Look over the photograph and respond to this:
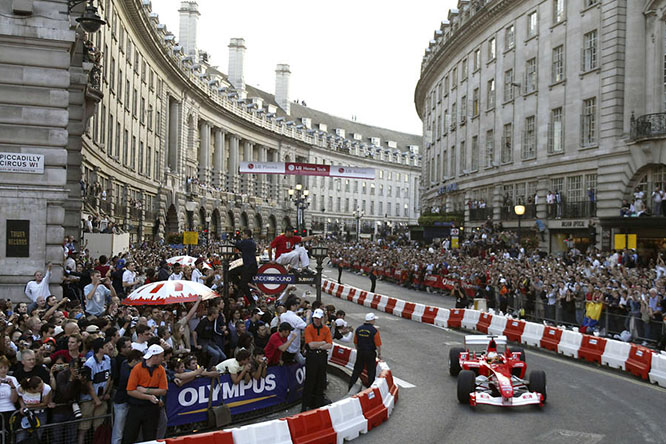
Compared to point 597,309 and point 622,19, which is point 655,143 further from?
point 597,309

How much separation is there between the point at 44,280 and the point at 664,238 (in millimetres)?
26199

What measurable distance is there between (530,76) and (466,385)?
110 feet

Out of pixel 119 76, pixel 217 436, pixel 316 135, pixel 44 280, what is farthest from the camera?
pixel 316 135

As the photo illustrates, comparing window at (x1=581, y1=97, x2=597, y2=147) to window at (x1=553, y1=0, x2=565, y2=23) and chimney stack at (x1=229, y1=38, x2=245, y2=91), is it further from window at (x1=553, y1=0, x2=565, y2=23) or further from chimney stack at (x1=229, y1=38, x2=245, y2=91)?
chimney stack at (x1=229, y1=38, x2=245, y2=91)

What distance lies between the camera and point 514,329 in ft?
64.9

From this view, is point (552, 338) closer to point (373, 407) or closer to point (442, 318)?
point (442, 318)

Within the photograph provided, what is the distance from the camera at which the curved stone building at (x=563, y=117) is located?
31.2 m

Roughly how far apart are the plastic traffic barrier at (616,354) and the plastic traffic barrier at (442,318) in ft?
24.9

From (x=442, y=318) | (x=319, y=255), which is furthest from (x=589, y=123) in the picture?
(x=319, y=255)

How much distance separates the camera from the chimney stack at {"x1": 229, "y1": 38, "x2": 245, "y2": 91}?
91.8 m

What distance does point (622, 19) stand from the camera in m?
32.5

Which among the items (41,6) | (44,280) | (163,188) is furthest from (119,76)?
(44,280)

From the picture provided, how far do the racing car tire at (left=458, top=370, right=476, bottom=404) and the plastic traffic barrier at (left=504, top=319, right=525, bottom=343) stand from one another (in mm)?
8050

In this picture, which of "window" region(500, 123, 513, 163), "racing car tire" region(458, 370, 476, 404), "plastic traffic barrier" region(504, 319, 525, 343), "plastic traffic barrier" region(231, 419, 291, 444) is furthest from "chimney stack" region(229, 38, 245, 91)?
"plastic traffic barrier" region(231, 419, 291, 444)
